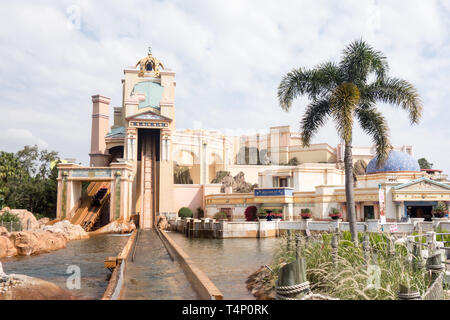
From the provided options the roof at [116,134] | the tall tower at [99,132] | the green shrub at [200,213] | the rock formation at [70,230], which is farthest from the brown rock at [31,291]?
the tall tower at [99,132]

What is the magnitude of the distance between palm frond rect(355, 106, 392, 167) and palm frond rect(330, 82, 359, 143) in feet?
7.38

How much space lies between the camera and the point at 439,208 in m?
28.6

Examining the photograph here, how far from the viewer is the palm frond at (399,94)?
14.4 metres

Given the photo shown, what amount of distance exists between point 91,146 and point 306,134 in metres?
43.3

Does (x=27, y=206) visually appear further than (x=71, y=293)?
Yes

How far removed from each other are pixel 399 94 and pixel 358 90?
201 centimetres

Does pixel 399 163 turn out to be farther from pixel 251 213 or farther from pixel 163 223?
pixel 163 223

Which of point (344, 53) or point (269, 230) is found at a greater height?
point (344, 53)

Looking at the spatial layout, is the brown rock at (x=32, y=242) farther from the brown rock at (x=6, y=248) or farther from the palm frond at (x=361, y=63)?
the palm frond at (x=361, y=63)

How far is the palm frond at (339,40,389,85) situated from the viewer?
14742mm

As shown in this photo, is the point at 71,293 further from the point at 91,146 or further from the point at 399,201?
the point at 91,146

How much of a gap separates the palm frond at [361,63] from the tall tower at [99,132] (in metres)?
43.4
